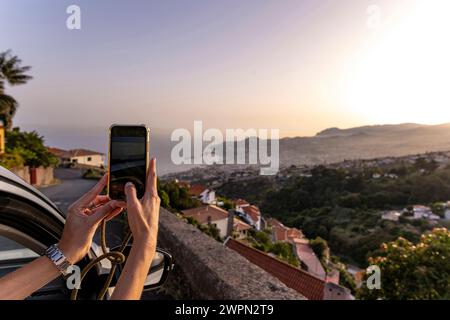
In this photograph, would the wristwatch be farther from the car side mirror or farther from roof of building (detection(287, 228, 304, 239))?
roof of building (detection(287, 228, 304, 239))

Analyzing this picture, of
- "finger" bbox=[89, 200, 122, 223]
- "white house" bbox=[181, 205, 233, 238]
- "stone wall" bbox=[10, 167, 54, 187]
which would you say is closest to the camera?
"finger" bbox=[89, 200, 122, 223]

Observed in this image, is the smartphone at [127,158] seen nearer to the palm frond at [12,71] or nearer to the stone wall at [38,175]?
the stone wall at [38,175]

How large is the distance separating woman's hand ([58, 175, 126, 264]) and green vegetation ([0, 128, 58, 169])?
39.5ft

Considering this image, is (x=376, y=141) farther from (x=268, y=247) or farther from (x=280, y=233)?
(x=268, y=247)

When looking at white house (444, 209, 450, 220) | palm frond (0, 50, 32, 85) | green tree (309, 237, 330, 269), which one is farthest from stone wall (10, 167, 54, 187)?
white house (444, 209, 450, 220)

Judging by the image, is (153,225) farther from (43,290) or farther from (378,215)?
(378,215)

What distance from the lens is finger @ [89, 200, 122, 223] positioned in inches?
20.7

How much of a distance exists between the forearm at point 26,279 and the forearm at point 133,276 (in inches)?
7.6

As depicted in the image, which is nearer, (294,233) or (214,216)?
(214,216)

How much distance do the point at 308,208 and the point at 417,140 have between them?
5.98 meters

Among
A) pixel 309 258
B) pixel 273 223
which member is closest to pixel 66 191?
pixel 273 223

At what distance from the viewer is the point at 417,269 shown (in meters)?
3.71

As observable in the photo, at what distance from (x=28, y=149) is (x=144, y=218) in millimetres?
13884
